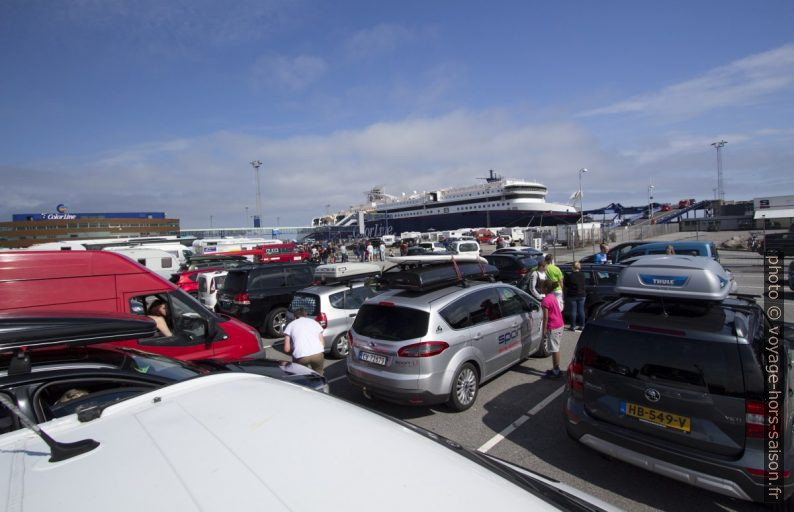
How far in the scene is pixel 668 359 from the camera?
3180 millimetres

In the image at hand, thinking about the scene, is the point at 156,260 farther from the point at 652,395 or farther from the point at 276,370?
the point at 652,395

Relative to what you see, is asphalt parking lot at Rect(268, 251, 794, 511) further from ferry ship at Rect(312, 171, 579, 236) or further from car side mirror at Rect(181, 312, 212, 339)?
ferry ship at Rect(312, 171, 579, 236)

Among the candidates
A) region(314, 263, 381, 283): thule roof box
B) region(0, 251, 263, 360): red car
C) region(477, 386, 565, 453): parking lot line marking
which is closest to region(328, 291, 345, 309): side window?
region(314, 263, 381, 283): thule roof box

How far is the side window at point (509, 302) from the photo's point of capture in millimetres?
5980

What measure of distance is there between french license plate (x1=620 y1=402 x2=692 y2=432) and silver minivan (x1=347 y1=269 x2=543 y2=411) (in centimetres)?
198

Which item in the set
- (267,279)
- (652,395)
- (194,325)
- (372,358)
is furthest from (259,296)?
(652,395)

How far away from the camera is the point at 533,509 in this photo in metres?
1.44

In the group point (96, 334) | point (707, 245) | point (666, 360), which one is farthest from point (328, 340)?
point (707, 245)

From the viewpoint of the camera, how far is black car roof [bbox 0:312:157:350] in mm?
2393

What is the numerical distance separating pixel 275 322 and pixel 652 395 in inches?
340

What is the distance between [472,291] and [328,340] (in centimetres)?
347

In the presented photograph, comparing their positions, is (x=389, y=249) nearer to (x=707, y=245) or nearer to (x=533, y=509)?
(x=707, y=245)

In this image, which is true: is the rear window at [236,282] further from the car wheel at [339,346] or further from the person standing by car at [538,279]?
the person standing by car at [538,279]

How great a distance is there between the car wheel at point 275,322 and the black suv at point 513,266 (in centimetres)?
655
